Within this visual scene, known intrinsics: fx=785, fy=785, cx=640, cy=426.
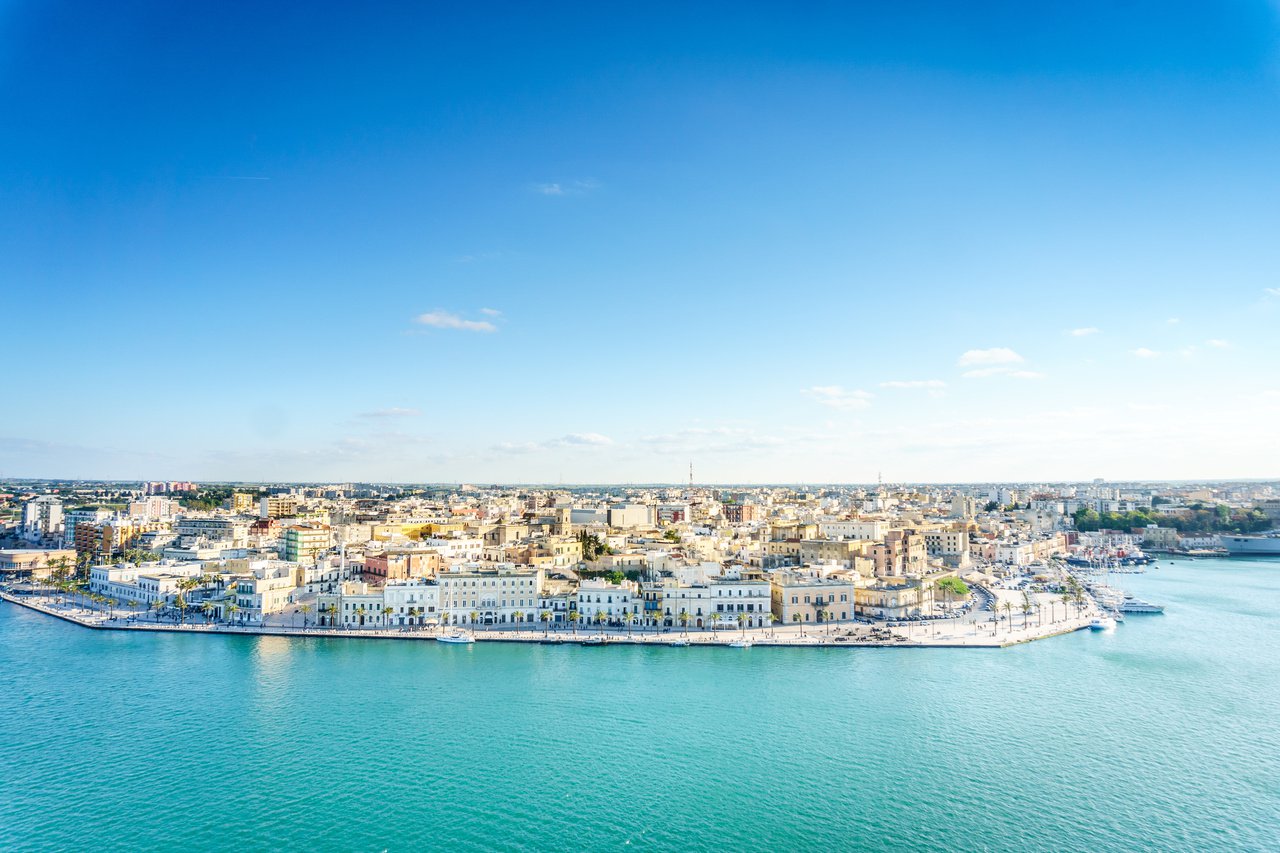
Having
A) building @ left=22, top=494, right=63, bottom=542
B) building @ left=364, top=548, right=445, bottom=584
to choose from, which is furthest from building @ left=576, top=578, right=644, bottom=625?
building @ left=22, top=494, right=63, bottom=542

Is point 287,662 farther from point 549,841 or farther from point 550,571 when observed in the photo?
point 549,841

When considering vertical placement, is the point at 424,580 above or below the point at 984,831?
above

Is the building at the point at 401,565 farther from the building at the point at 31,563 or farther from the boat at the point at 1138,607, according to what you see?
the boat at the point at 1138,607

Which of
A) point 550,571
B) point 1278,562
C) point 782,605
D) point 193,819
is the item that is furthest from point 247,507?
point 1278,562

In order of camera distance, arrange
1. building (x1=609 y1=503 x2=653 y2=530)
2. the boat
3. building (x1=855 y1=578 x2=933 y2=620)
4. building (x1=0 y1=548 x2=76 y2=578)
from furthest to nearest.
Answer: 1. building (x1=609 y1=503 x2=653 y2=530)
2. building (x1=0 y1=548 x2=76 y2=578)
3. the boat
4. building (x1=855 y1=578 x2=933 y2=620)

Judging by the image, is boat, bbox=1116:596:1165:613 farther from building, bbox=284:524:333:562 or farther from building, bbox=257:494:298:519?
building, bbox=257:494:298:519

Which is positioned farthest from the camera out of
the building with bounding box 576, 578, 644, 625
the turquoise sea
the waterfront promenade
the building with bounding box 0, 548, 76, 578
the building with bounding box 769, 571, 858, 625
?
the building with bounding box 0, 548, 76, 578

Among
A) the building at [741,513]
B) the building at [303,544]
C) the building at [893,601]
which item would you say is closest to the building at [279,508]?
the building at [303,544]
